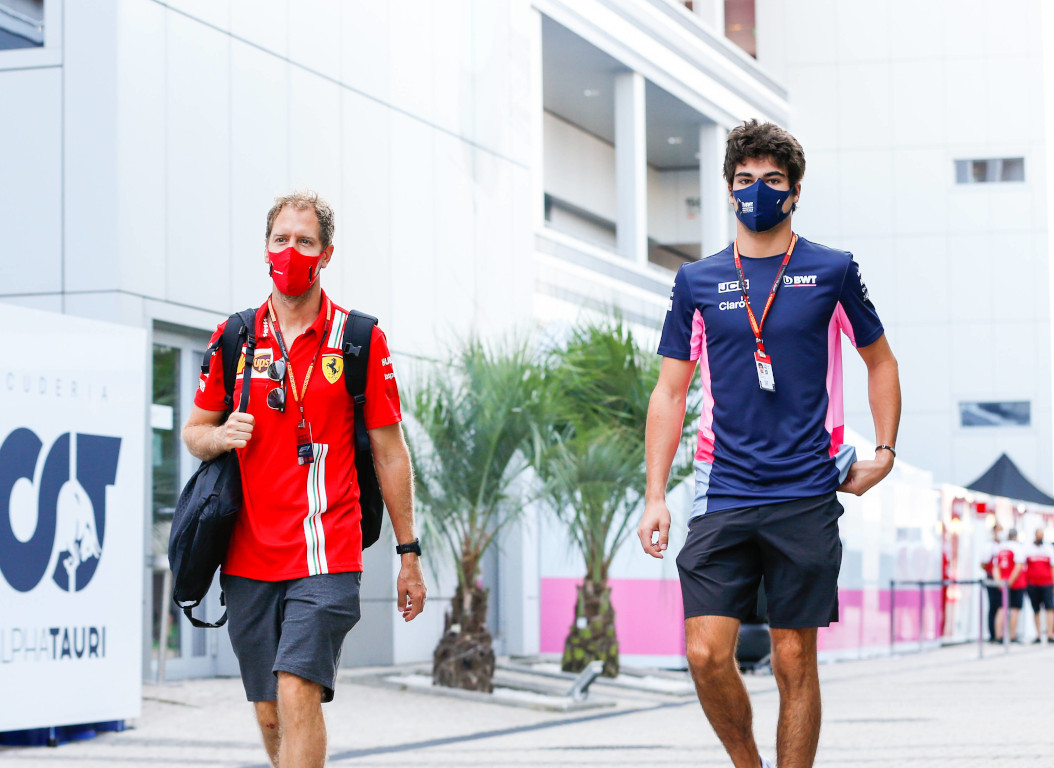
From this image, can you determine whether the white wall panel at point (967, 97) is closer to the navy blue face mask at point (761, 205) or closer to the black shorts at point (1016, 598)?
the black shorts at point (1016, 598)

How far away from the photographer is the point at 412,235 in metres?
18.1

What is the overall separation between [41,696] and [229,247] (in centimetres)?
659

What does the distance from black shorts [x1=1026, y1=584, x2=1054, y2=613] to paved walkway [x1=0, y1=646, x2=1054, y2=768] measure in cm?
1052

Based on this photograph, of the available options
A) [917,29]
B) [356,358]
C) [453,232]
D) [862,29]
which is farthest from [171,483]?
[917,29]

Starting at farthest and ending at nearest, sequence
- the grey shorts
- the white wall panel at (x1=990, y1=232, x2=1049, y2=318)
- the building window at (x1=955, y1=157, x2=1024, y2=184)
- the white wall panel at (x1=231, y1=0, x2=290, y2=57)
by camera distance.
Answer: the building window at (x1=955, y1=157, x2=1024, y2=184) → the white wall panel at (x1=990, y1=232, x2=1049, y2=318) → the white wall panel at (x1=231, y1=0, x2=290, y2=57) → the grey shorts

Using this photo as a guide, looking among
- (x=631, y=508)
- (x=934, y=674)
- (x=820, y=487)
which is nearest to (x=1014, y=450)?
(x=934, y=674)

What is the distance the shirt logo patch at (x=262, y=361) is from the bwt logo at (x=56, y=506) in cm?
440

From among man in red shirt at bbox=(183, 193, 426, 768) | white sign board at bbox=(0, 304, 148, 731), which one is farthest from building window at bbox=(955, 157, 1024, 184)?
man in red shirt at bbox=(183, 193, 426, 768)

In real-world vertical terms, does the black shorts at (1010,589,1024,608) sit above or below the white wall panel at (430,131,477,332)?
below

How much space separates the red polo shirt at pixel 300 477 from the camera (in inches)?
182

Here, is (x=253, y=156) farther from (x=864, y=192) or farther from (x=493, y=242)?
(x=864, y=192)

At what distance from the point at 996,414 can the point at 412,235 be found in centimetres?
2460

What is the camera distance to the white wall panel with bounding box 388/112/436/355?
17750 mm

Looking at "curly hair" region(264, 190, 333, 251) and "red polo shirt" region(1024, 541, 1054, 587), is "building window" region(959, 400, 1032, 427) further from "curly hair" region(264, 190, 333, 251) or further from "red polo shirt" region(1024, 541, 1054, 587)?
"curly hair" region(264, 190, 333, 251)
